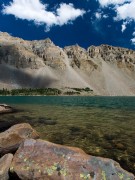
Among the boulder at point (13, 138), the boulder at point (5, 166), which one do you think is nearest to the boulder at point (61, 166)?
the boulder at point (5, 166)

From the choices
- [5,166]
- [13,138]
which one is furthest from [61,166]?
[13,138]

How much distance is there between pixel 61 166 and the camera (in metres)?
10.1

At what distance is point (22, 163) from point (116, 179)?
4.33 meters

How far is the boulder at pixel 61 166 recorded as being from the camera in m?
9.66

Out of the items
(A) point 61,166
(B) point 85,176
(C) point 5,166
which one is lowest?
(C) point 5,166

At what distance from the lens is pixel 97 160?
10.4m

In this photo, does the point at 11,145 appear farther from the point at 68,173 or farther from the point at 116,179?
the point at 116,179

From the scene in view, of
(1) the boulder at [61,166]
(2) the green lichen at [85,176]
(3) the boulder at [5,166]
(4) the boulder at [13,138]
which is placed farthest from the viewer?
(4) the boulder at [13,138]

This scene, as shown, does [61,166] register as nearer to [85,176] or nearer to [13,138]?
[85,176]

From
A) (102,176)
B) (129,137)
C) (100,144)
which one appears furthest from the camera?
(129,137)

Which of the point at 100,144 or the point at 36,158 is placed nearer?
the point at 36,158

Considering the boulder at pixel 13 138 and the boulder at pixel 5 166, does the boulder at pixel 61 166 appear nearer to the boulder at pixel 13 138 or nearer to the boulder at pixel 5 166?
the boulder at pixel 5 166

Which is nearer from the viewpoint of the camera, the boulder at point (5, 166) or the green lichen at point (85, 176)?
the green lichen at point (85, 176)

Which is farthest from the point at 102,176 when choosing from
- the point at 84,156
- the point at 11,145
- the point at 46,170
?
the point at 11,145
